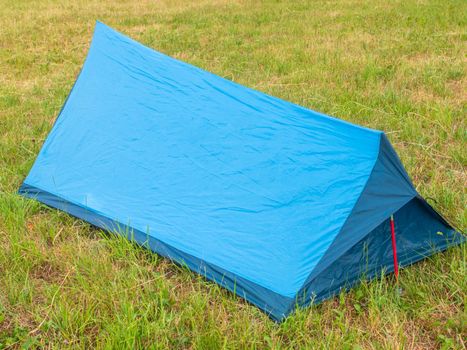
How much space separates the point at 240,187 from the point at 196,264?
0.50 metres

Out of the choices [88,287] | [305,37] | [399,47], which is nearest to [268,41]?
[305,37]

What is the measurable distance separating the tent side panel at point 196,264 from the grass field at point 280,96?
0.06 meters

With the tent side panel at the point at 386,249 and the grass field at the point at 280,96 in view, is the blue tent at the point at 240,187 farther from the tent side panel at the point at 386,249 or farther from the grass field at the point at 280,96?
the grass field at the point at 280,96

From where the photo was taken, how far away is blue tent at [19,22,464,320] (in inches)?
109

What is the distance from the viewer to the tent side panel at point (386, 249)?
2748 millimetres

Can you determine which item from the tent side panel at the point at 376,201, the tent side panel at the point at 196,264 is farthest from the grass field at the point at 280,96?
the tent side panel at the point at 376,201

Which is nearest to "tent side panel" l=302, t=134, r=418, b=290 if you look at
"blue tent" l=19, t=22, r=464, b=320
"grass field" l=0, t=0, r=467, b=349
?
"blue tent" l=19, t=22, r=464, b=320

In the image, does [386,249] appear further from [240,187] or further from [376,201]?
[240,187]

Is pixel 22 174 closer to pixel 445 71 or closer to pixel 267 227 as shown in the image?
pixel 267 227

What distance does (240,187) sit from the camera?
3.08 meters

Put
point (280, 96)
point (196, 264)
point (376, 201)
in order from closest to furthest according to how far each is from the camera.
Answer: point (376, 201), point (196, 264), point (280, 96)

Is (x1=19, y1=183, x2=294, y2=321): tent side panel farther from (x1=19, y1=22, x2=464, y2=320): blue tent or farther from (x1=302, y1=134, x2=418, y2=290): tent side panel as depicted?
(x1=302, y1=134, x2=418, y2=290): tent side panel

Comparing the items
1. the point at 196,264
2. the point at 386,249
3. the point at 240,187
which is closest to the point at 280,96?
the point at 240,187

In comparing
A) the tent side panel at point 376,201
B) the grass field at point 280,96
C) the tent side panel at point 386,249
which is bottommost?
the grass field at point 280,96
